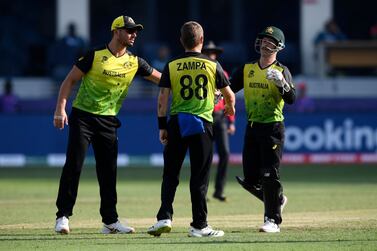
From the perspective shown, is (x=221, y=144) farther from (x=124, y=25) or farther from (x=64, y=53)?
(x=64, y=53)

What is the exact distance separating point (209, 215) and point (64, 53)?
1685 centimetres

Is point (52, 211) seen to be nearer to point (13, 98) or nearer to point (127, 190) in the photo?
point (127, 190)

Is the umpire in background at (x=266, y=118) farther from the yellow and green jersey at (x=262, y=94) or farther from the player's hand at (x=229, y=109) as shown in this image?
the player's hand at (x=229, y=109)

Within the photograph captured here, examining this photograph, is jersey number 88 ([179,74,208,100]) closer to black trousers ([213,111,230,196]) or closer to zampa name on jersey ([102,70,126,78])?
zampa name on jersey ([102,70,126,78])

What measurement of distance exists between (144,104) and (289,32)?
22.0 feet

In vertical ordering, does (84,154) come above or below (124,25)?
below

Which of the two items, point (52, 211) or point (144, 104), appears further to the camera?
point (144, 104)

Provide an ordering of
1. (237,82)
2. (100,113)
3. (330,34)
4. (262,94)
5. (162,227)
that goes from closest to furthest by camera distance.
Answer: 1. (162,227)
2. (100,113)
3. (262,94)
4. (237,82)
5. (330,34)

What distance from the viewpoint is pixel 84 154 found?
43.0 feet

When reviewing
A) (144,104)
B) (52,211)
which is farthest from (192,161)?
(144,104)

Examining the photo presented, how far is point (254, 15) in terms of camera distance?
34.8 m


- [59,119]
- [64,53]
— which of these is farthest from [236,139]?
[59,119]

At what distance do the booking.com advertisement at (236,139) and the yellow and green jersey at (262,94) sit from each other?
13.9 m

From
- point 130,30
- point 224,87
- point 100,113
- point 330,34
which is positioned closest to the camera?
point 224,87
